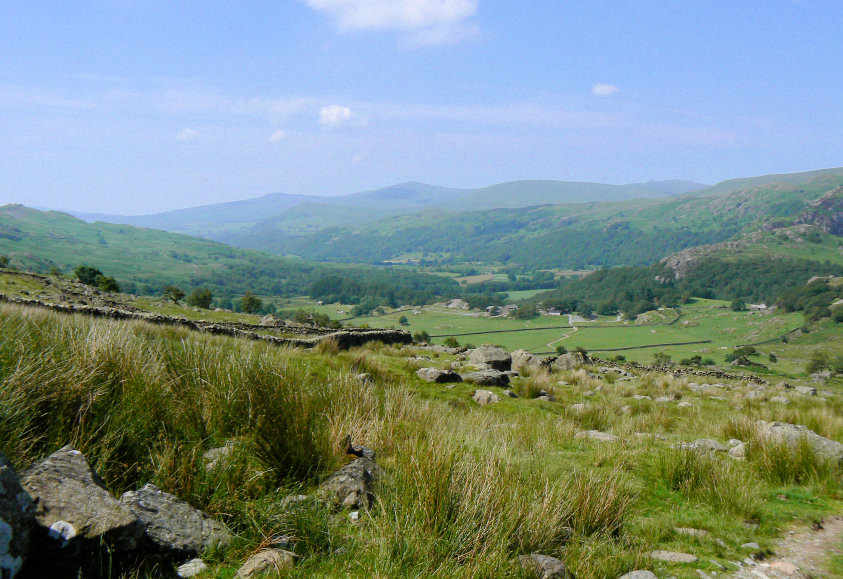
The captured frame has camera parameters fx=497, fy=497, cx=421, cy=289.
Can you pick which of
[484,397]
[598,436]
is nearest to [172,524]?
[598,436]

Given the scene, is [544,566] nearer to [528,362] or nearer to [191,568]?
[191,568]

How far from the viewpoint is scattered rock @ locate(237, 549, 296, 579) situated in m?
2.98

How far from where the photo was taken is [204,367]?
18.9ft

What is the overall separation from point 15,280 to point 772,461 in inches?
1330

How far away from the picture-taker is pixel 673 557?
4.49 metres

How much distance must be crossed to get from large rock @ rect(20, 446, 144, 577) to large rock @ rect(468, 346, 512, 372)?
14.0 m

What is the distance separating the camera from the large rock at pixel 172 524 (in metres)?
3.03

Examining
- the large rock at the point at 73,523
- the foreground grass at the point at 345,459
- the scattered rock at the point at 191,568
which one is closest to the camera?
the large rock at the point at 73,523

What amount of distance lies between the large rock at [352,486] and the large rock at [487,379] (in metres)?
8.97

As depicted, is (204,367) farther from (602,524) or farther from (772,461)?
(772,461)

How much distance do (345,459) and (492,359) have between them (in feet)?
41.9

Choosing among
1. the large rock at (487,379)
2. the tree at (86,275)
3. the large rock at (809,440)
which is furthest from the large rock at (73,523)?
the tree at (86,275)

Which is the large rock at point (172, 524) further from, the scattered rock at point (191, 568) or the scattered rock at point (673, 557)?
the scattered rock at point (673, 557)

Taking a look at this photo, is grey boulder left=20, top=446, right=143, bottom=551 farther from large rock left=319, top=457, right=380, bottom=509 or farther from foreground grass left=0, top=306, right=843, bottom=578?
large rock left=319, top=457, right=380, bottom=509
